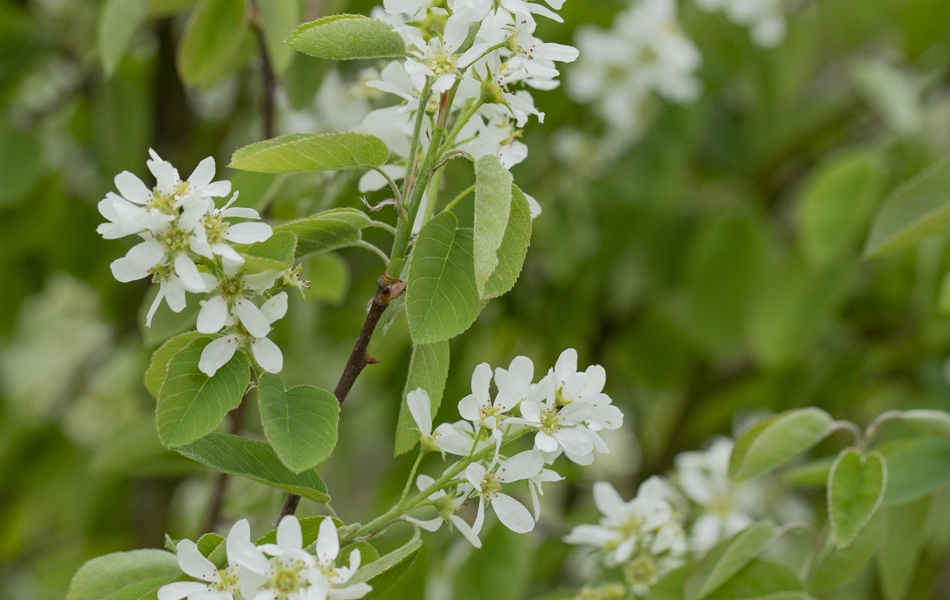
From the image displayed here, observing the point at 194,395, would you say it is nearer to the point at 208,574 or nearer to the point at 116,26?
the point at 208,574

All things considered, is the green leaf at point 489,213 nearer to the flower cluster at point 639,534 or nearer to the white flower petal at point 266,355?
the white flower petal at point 266,355

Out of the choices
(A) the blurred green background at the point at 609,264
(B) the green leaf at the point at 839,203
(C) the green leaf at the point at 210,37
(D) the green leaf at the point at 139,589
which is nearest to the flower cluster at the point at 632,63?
(A) the blurred green background at the point at 609,264

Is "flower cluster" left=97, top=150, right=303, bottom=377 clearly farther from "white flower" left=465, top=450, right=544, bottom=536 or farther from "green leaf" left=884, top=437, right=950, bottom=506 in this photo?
"green leaf" left=884, top=437, right=950, bottom=506

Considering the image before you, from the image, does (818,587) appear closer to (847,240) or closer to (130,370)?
(847,240)

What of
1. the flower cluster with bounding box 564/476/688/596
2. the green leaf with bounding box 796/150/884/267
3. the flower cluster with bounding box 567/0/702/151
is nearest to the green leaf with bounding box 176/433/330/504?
the flower cluster with bounding box 564/476/688/596

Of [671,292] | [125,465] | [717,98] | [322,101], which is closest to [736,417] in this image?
[671,292]

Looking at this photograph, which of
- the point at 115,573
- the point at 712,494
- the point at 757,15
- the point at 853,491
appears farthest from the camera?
the point at 757,15

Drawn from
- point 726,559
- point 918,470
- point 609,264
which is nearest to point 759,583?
point 726,559
